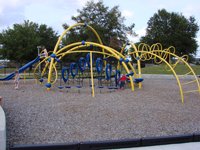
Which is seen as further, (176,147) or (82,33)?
(82,33)

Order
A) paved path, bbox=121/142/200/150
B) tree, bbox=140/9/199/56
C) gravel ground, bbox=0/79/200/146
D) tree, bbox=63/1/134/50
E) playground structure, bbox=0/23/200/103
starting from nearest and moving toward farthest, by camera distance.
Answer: paved path, bbox=121/142/200/150, gravel ground, bbox=0/79/200/146, playground structure, bbox=0/23/200/103, tree, bbox=63/1/134/50, tree, bbox=140/9/199/56

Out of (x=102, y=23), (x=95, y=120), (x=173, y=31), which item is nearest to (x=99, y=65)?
(x=95, y=120)

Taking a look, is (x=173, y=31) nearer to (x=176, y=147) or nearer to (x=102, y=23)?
(x=102, y=23)

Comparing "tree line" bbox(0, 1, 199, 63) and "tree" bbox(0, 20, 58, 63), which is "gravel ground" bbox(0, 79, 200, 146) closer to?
"tree line" bbox(0, 1, 199, 63)

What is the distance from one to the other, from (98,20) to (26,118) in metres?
35.8

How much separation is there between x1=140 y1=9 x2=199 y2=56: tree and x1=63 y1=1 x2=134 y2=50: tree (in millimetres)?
13880

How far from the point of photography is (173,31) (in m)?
54.2

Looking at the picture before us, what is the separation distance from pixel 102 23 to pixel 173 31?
18946 millimetres

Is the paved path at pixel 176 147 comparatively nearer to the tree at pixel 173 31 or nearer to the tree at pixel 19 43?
the tree at pixel 19 43

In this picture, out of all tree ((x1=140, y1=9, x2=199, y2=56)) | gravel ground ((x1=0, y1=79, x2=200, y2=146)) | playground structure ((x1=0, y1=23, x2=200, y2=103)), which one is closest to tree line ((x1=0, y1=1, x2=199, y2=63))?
tree ((x1=140, y1=9, x2=199, y2=56))

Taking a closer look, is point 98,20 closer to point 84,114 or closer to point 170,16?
point 170,16

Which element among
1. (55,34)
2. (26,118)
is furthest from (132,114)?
(55,34)

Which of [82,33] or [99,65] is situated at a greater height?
[82,33]

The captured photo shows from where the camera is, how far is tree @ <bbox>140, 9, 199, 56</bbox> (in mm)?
52500
